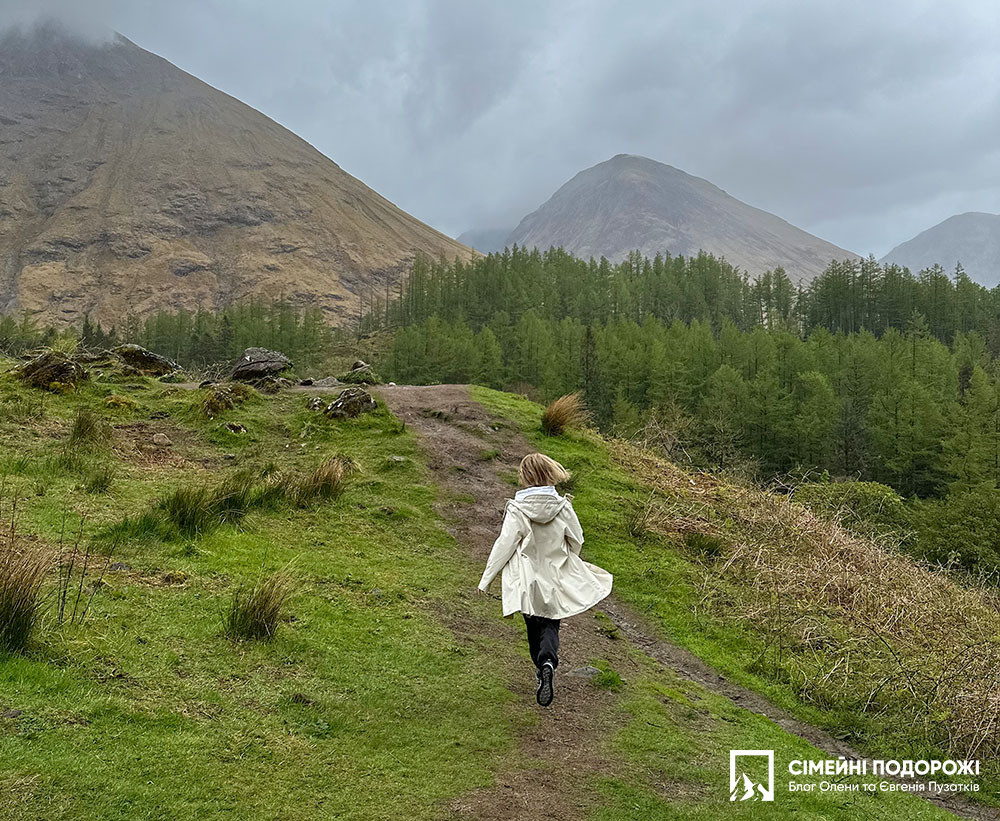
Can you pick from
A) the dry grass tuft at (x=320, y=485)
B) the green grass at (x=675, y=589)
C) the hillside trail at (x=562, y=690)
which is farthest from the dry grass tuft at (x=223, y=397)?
the green grass at (x=675, y=589)

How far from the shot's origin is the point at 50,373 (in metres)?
13.8

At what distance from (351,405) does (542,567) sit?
32.7 feet

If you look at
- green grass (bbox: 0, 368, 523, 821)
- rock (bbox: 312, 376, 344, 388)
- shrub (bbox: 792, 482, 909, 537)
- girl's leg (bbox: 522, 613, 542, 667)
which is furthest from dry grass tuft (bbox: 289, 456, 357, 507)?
shrub (bbox: 792, 482, 909, 537)

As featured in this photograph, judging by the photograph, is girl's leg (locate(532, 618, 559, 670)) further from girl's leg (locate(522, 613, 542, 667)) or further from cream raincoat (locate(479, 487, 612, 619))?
cream raincoat (locate(479, 487, 612, 619))

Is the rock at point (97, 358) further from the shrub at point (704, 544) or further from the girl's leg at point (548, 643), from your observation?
the girl's leg at point (548, 643)

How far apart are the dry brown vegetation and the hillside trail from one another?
31.0 inches

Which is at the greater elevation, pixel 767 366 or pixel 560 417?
pixel 767 366

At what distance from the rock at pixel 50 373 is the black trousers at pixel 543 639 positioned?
1261 centimetres

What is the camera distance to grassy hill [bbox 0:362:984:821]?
383 cm

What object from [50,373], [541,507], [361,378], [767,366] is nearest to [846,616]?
[541,507]

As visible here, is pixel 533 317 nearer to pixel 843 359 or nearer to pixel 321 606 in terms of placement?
pixel 843 359

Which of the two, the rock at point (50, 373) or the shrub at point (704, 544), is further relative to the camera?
the rock at point (50, 373)

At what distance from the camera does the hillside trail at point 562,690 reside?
4.19 metres

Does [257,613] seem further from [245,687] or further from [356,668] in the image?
[356,668]
